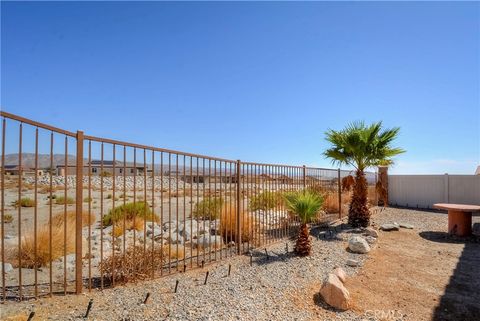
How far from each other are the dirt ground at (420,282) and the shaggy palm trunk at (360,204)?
5.88ft

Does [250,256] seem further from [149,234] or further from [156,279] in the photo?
[149,234]

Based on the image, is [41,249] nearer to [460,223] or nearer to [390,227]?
[390,227]

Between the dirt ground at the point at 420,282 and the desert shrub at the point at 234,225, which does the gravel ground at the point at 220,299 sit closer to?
the dirt ground at the point at 420,282

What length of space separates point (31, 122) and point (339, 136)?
8.43 meters

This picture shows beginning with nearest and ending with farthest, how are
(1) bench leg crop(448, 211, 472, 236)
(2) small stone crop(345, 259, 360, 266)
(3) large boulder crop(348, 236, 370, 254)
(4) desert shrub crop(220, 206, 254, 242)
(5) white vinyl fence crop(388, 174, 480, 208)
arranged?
1. (2) small stone crop(345, 259, 360, 266)
2. (3) large boulder crop(348, 236, 370, 254)
3. (4) desert shrub crop(220, 206, 254, 242)
4. (1) bench leg crop(448, 211, 472, 236)
5. (5) white vinyl fence crop(388, 174, 480, 208)

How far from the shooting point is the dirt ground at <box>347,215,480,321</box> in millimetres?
3975

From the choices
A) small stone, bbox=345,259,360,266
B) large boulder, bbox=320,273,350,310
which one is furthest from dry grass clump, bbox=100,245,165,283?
small stone, bbox=345,259,360,266

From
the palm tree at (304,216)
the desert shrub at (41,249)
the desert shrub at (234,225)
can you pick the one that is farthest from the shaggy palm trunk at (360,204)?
the desert shrub at (41,249)

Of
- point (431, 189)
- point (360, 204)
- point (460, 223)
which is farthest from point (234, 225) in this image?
point (431, 189)

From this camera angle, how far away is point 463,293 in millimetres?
4594

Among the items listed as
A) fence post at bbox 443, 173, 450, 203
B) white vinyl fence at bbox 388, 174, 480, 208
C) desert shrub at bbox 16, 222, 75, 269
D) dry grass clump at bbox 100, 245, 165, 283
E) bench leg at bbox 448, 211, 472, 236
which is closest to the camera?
dry grass clump at bbox 100, 245, 165, 283

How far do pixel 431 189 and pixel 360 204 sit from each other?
329 inches

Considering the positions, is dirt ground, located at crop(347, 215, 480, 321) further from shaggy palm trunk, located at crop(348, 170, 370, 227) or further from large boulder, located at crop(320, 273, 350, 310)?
shaggy palm trunk, located at crop(348, 170, 370, 227)

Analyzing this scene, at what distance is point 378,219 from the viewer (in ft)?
38.3
